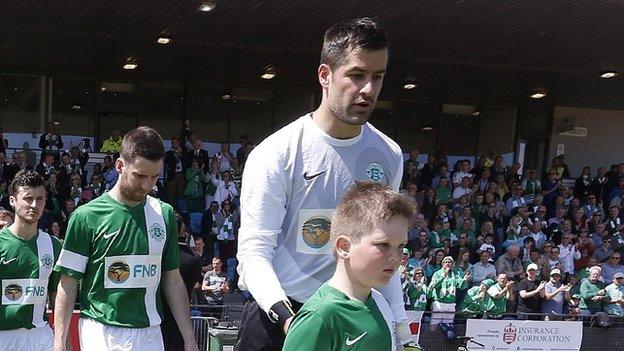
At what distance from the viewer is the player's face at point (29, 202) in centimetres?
552

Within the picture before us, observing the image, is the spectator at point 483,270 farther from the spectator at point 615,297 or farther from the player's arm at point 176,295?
the player's arm at point 176,295

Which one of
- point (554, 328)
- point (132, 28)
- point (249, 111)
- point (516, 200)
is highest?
point (132, 28)

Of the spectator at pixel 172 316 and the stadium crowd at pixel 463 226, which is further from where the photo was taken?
the stadium crowd at pixel 463 226

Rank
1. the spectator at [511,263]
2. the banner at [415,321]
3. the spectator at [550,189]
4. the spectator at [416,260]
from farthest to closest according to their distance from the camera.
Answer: the spectator at [550,189]
the spectator at [511,263]
the spectator at [416,260]
the banner at [415,321]

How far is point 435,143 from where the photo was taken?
23.8 metres

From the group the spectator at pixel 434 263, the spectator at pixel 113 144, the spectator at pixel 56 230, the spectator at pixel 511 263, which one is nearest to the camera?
the spectator at pixel 56 230

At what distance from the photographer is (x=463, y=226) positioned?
1678 cm

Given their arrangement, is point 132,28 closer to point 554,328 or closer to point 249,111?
point 249,111

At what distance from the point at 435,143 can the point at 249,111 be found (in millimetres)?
5623

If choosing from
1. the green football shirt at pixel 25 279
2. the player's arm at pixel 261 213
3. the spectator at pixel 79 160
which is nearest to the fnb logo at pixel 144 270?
the green football shirt at pixel 25 279

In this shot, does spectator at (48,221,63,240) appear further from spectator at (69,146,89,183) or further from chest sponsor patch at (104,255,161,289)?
chest sponsor patch at (104,255,161,289)

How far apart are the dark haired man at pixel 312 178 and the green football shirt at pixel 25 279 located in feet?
9.78

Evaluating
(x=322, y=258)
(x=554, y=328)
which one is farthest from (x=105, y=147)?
(x=322, y=258)

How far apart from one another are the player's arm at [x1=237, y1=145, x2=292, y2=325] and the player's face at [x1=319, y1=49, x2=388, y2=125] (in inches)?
12.2
